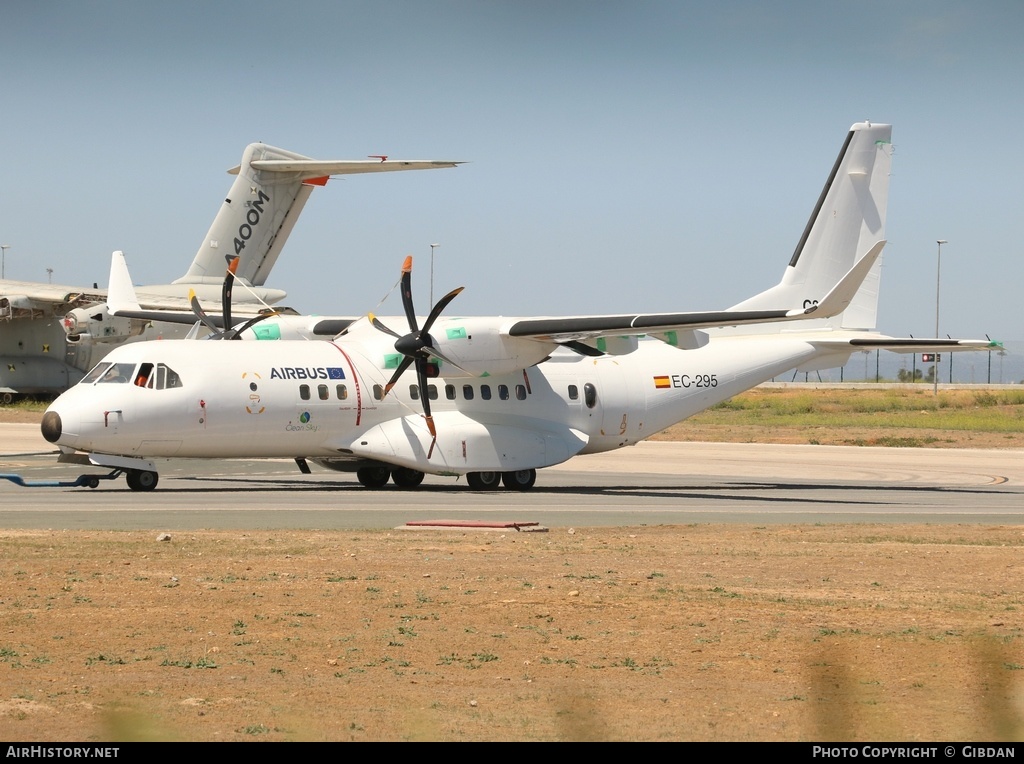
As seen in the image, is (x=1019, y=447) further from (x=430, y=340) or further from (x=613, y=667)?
(x=613, y=667)

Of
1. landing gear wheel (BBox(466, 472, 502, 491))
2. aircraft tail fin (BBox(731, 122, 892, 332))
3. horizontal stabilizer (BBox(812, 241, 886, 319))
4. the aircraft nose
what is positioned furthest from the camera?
aircraft tail fin (BBox(731, 122, 892, 332))

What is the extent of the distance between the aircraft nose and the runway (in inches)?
40.6

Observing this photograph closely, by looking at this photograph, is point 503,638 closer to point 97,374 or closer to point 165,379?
point 165,379

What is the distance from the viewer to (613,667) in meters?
8.77

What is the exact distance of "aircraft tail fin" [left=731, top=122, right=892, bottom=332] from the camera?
97.0 ft

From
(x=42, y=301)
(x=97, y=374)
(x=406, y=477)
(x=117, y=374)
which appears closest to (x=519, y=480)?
(x=406, y=477)

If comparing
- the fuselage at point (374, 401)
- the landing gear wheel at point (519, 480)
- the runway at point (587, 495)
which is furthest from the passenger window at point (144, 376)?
the landing gear wheel at point (519, 480)

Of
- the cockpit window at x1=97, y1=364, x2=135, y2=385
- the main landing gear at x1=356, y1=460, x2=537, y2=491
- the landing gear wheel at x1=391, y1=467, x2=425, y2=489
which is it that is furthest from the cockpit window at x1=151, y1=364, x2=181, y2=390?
the landing gear wheel at x1=391, y1=467, x2=425, y2=489

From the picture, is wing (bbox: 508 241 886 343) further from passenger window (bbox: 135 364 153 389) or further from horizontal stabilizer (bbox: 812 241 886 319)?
passenger window (bbox: 135 364 153 389)

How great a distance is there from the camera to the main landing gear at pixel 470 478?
25.9 metres

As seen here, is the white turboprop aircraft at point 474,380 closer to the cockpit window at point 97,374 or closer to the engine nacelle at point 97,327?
the cockpit window at point 97,374

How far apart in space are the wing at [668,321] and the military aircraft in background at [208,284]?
21895mm

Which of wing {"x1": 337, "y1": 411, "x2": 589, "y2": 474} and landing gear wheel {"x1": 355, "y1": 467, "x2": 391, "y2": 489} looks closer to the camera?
wing {"x1": 337, "y1": 411, "x2": 589, "y2": 474}
